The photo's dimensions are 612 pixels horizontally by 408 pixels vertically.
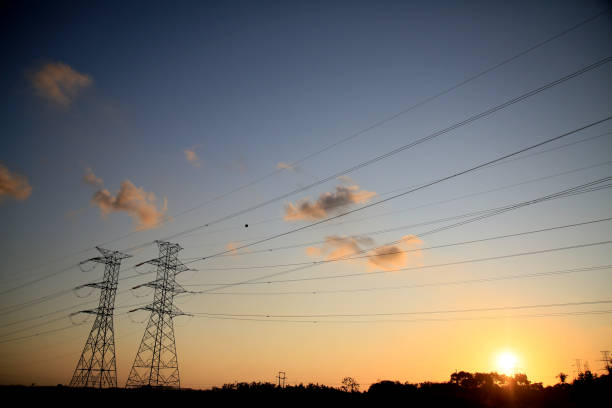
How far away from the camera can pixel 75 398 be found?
95.3 feet

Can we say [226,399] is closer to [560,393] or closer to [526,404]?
[526,404]

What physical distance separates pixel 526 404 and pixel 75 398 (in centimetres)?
3750

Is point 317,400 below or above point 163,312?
below

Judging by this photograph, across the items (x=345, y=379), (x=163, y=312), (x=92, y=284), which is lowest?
(x=345, y=379)

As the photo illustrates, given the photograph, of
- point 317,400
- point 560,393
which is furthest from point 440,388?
point 317,400

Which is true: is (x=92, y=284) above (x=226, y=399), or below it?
above

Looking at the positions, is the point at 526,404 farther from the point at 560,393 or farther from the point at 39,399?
the point at 39,399

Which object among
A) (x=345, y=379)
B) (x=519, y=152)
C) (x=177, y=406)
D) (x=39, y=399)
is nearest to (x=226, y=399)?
(x=177, y=406)

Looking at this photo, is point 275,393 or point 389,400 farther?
point 275,393

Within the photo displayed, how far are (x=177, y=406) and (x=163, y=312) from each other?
17.6m

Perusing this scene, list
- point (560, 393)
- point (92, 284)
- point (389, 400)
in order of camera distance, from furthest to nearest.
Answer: point (92, 284) → point (560, 393) → point (389, 400)

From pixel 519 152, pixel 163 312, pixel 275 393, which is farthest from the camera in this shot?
pixel 163 312

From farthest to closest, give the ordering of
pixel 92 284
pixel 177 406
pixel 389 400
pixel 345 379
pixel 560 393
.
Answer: pixel 345 379 < pixel 92 284 < pixel 560 393 < pixel 389 400 < pixel 177 406

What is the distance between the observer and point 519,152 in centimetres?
1928
